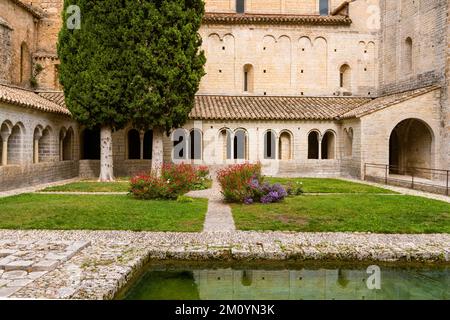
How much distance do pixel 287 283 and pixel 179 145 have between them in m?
18.2

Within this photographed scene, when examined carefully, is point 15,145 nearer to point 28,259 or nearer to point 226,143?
point 226,143

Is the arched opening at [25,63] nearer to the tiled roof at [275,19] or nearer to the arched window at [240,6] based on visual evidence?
the tiled roof at [275,19]

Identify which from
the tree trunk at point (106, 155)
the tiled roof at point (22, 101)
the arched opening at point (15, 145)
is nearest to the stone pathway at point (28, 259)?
the tiled roof at point (22, 101)

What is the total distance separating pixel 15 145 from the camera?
1814 cm

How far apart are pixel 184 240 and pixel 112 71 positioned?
1268 centimetres

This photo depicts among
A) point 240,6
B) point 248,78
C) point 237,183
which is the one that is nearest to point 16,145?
point 237,183

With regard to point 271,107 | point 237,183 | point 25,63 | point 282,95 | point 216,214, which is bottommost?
point 216,214

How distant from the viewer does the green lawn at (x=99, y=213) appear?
9.51 metres

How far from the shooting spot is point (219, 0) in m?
28.1

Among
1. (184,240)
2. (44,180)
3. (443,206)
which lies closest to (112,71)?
(44,180)

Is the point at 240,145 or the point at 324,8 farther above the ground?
the point at 324,8

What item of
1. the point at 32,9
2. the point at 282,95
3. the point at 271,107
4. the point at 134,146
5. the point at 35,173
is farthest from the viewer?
the point at 282,95

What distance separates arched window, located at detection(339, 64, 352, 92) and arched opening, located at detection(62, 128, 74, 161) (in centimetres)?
1701
